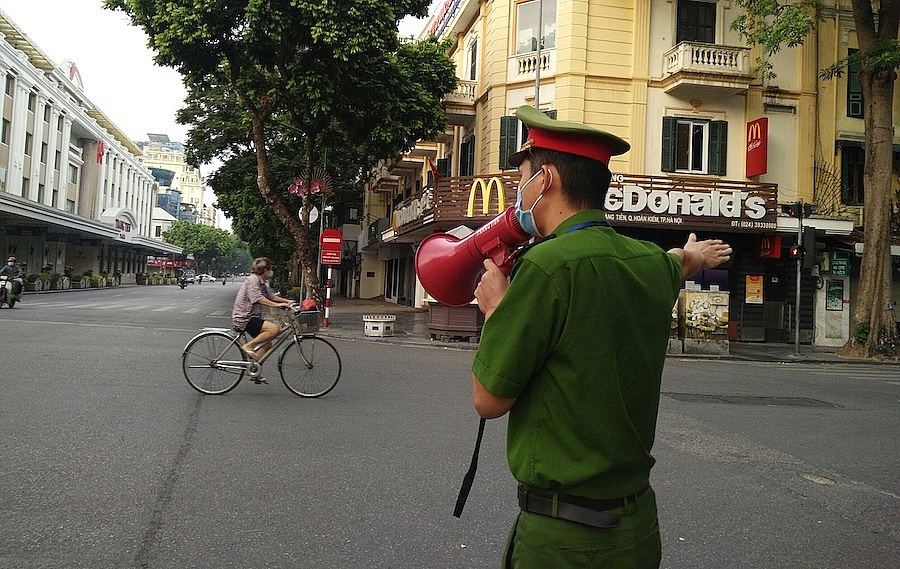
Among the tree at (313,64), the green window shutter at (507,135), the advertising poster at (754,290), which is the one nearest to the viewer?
the tree at (313,64)

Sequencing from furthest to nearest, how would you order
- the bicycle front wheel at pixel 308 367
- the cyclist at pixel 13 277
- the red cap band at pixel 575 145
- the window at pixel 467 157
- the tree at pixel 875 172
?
1. the window at pixel 467 157
2. the cyclist at pixel 13 277
3. the tree at pixel 875 172
4. the bicycle front wheel at pixel 308 367
5. the red cap band at pixel 575 145

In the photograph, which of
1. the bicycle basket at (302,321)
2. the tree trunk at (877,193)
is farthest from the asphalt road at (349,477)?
the tree trunk at (877,193)

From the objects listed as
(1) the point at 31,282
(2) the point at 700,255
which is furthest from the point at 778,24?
(1) the point at 31,282

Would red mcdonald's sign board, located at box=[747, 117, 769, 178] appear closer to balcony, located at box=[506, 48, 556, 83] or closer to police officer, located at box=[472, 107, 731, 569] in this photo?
balcony, located at box=[506, 48, 556, 83]

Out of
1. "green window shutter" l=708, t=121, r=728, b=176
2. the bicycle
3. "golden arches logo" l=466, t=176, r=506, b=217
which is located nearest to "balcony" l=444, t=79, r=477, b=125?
"golden arches logo" l=466, t=176, r=506, b=217

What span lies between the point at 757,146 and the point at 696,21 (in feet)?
13.6

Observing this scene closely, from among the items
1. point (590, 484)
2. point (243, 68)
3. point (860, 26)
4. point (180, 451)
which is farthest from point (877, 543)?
point (243, 68)

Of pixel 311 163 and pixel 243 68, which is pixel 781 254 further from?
pixel 243 68

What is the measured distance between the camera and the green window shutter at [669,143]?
18.8 meters

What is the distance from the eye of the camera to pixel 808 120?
19547 mm

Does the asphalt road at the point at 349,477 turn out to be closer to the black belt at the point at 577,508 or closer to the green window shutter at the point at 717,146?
the black belt at the point at 577,508

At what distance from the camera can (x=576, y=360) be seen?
1502mm

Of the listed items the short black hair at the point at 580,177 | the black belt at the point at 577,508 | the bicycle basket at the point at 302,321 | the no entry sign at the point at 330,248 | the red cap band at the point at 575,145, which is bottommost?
the black belt at the point at 577,508

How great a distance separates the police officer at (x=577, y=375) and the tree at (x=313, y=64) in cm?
1522
